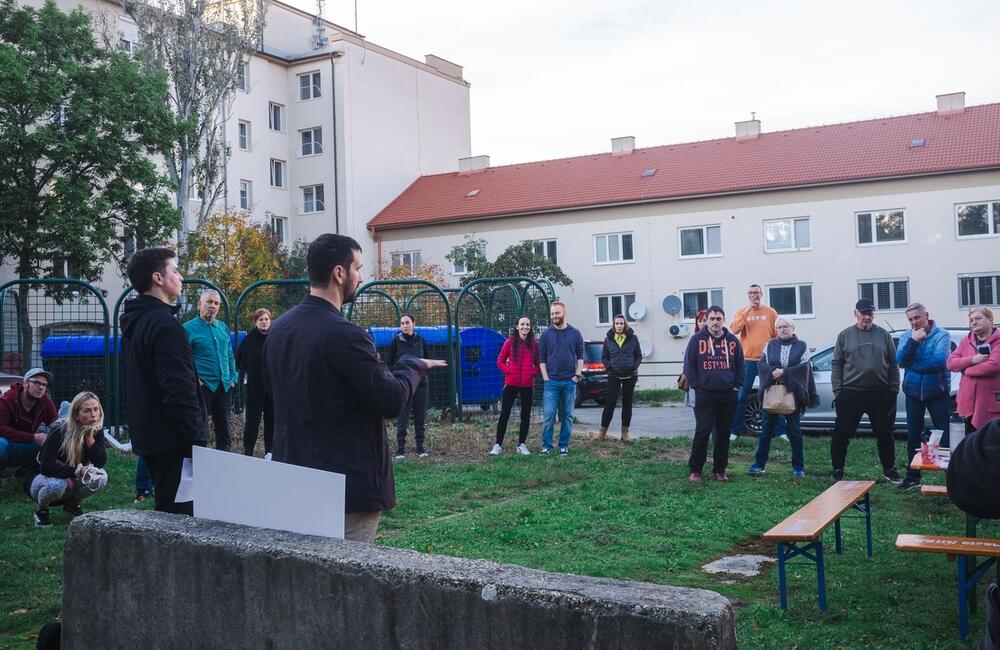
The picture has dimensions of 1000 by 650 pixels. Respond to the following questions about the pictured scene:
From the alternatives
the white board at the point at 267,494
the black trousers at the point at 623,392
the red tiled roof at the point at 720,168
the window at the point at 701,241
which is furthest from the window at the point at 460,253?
the white board at the point at 267,494

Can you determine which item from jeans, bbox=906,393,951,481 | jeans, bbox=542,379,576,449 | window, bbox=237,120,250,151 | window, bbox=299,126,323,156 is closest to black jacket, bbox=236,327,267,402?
jeans, bbox=542,379,576,449

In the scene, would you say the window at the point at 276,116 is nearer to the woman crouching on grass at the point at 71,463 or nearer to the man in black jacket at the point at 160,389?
the woman crouching on grass at the point at 71,463

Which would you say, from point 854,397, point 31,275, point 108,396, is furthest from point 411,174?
point 854,397

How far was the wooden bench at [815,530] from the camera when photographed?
550 centimetres

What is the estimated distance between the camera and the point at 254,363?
11.5m

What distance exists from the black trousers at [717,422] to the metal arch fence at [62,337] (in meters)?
8.48

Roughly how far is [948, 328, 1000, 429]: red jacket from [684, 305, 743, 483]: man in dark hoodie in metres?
2.32

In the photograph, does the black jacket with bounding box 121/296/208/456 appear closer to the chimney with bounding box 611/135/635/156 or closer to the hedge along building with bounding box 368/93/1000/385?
the hedge along building with bounding box 368/93/1000/385

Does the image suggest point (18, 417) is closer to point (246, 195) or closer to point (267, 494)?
point (267, 494)

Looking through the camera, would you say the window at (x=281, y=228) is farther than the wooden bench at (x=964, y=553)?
Yes

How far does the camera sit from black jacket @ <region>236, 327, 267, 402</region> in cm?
1151

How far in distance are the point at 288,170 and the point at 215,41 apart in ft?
37.6

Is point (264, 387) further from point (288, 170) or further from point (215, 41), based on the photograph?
point (288, 170)

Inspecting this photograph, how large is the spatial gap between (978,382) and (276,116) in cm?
4368
